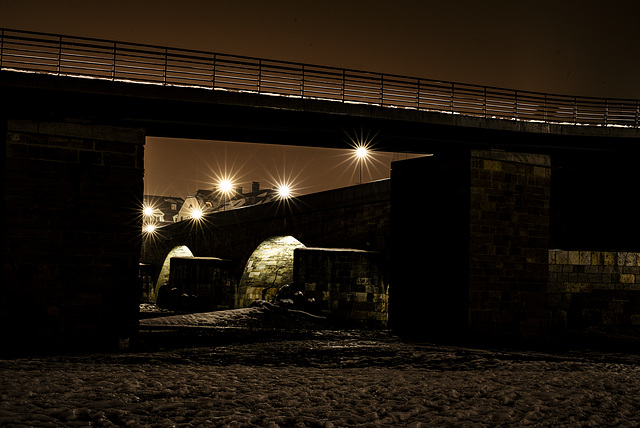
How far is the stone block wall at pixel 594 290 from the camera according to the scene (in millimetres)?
15164

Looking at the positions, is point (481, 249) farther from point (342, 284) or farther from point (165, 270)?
point (165, 270)

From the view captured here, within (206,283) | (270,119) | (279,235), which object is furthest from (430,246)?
(206,283)

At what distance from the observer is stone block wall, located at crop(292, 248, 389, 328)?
16.9 m

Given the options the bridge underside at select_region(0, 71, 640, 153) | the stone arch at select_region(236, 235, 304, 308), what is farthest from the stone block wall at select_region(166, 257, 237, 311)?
the bridge underside at select_region(0, 71, 640, 153)

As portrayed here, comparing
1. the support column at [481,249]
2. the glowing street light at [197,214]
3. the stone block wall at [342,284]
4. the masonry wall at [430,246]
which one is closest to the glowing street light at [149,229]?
the glowing street light at [197,214]

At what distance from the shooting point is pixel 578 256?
15406 mm

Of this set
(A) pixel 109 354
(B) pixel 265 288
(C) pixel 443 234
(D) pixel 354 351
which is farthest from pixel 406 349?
(B) pixel 265 288

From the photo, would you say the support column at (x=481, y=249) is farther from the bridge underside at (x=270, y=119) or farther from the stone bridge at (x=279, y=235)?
the stone bridge at (x=279, y=235)

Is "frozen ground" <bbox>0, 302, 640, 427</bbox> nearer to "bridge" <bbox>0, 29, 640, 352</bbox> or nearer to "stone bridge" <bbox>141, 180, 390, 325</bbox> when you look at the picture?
"bridge" <bbox>0, 29, 640, 352</bbox>

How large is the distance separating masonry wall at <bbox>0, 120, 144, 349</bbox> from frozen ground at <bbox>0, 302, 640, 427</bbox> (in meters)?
0.80

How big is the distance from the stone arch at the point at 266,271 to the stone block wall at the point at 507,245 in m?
12.0

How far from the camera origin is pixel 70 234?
32.4 feet

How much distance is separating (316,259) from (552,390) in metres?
10.4

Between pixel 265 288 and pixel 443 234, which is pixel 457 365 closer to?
pixel 443 234
